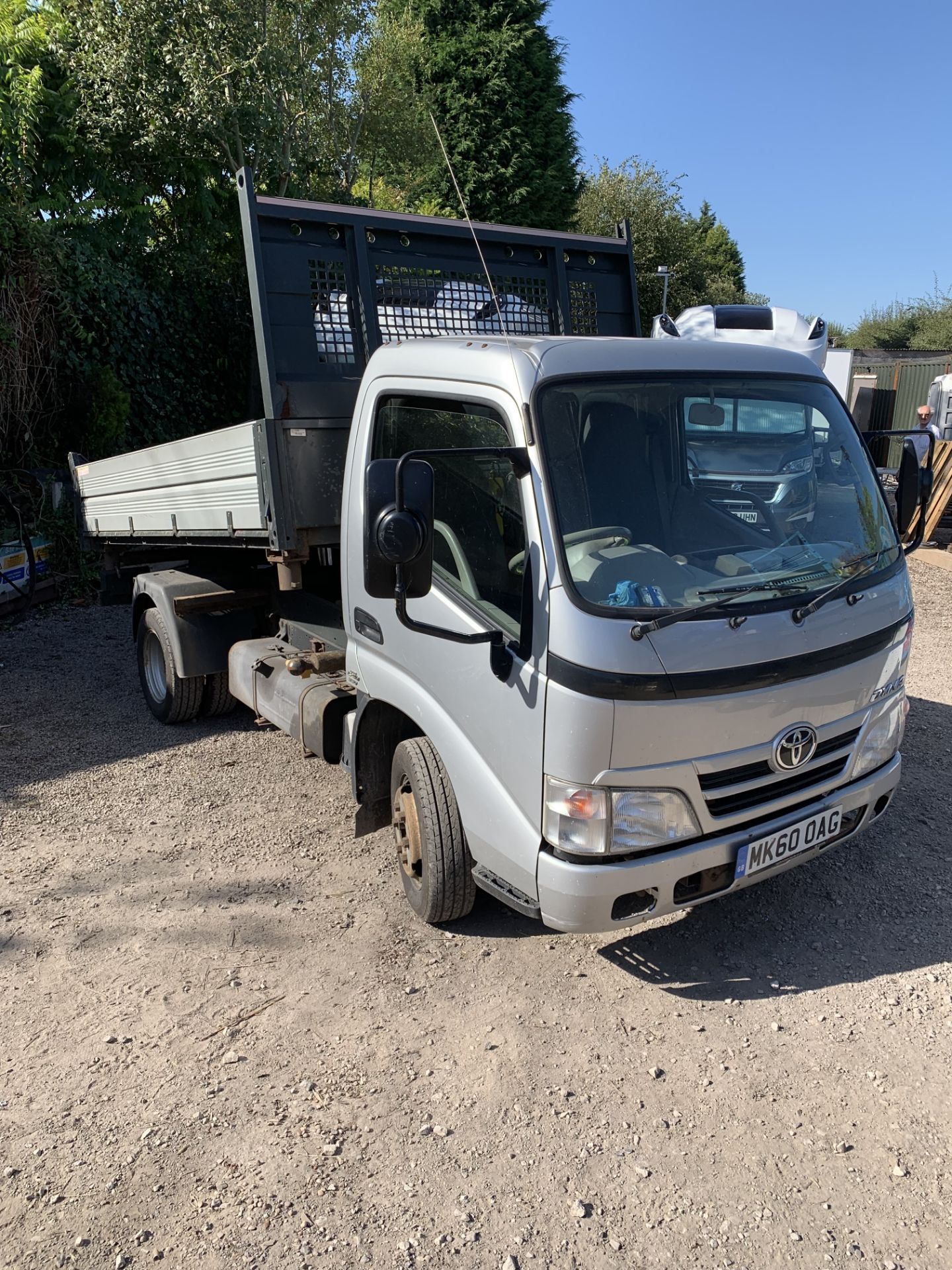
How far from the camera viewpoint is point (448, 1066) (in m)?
2.92

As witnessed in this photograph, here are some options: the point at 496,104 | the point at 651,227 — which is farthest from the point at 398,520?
the point at 651,227

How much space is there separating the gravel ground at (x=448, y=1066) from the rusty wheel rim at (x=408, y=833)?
0.25m

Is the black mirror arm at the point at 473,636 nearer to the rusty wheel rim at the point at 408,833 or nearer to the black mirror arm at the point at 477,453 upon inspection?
the black mirror arm at the point at 477,453

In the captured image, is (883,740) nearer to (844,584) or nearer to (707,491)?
(844,584)

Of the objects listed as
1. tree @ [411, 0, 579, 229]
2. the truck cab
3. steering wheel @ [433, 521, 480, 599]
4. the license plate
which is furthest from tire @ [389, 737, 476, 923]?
tree @ [411, 0, 579, 229]

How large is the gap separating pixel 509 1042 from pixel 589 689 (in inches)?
51.5

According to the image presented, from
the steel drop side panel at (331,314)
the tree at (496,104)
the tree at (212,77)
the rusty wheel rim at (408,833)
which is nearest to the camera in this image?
the rusty wheel rim at (408,833)

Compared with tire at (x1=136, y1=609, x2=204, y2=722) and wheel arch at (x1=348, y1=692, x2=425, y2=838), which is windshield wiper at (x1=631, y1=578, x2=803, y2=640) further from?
tire at (x1=136, y1=609, x2=204, y2=722)

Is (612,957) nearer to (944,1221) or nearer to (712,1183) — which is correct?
(712,1183)

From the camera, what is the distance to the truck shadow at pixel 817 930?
332cm

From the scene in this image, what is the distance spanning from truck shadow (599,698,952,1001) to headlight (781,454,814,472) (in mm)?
1791

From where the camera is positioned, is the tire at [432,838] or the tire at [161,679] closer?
the tire at [432,838]

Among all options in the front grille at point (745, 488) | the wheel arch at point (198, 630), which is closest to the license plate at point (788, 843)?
the front grille at point (745, 488)

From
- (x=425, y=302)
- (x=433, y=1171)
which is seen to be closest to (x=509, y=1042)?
(x=433, y=1171)
